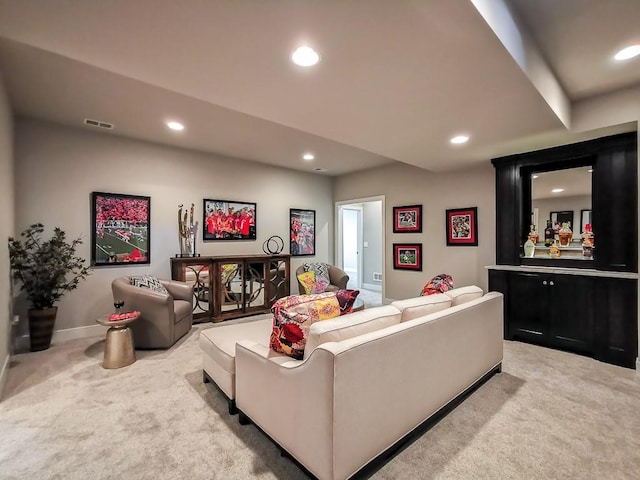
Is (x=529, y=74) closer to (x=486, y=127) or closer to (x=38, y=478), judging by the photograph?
(x=486, y=127)

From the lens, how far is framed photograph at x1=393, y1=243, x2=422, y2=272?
16.6ft

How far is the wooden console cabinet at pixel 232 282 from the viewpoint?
4.28m

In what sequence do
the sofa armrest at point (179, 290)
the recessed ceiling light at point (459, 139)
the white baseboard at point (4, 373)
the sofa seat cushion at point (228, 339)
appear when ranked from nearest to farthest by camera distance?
the sofa seat cushion at point (228, 339), the white baseboard at point (4, 373), the recessed ceiling light at point (459, 139), the sofa armrest at point (179, 290)

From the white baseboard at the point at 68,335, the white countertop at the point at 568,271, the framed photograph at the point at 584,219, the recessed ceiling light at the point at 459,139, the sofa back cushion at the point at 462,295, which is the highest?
the recessed ceiling light at the point at 459,139

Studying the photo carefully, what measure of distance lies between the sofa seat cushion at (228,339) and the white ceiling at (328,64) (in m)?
1.84

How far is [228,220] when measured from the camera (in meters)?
4.93

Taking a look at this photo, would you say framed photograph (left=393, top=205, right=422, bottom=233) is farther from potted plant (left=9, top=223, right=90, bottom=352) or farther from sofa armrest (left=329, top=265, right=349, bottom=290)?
potted plant (left=9, top=223, right=90, bottom=352)

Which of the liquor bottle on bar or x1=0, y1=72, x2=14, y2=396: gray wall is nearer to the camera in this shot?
x1=0, y1=72, x2=14, y2=396: gray wall

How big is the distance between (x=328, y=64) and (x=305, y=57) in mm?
153

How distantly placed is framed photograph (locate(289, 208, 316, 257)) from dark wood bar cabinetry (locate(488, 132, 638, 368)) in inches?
130

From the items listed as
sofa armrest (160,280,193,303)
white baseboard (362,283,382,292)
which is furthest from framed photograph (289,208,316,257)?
sofa armrest (160,280,193,303)

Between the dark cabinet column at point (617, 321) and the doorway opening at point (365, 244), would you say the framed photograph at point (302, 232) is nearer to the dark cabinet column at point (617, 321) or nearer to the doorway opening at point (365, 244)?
the doorway opening at point (365, 244)

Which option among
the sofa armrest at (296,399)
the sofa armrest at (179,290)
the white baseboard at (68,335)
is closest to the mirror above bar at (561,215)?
the sofa armrest at (296,399)

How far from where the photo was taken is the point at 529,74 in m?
1.98
